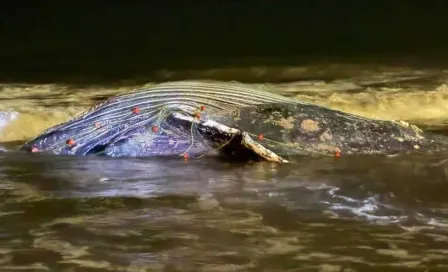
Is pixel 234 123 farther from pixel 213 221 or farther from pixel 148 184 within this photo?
pixel 213 221

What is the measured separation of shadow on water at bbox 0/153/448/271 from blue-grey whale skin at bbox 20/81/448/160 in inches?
6.3

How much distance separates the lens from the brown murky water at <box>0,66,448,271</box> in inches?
141

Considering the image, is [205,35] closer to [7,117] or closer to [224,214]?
[7,117]

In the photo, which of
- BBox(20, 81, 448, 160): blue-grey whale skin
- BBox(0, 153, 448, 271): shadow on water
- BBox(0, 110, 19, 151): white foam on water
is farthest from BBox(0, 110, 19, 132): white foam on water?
BBox(0, 153, 448, 271): shadow on water

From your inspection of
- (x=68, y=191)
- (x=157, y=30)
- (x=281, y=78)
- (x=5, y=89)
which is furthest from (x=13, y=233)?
(x=157, y=30)

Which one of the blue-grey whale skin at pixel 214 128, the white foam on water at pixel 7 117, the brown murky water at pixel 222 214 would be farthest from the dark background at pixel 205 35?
the brown murky water at pixel 222 214

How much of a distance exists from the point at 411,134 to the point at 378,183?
43.5 inches

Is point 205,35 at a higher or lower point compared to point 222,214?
higher

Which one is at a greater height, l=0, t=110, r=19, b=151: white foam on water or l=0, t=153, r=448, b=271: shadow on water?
l=0, t=110, r=19, b=151: white foam on water

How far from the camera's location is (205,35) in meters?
15.4

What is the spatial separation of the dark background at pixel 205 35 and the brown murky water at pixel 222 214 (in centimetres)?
570

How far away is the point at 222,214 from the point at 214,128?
1370 mm

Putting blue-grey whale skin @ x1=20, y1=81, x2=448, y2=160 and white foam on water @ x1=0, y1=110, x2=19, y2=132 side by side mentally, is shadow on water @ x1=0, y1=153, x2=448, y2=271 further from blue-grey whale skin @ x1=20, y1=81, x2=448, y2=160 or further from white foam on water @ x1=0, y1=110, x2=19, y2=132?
white foam on water @ x1=0, y1=110, x2=19, y2=132

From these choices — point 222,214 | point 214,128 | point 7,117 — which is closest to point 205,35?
point 7,117
